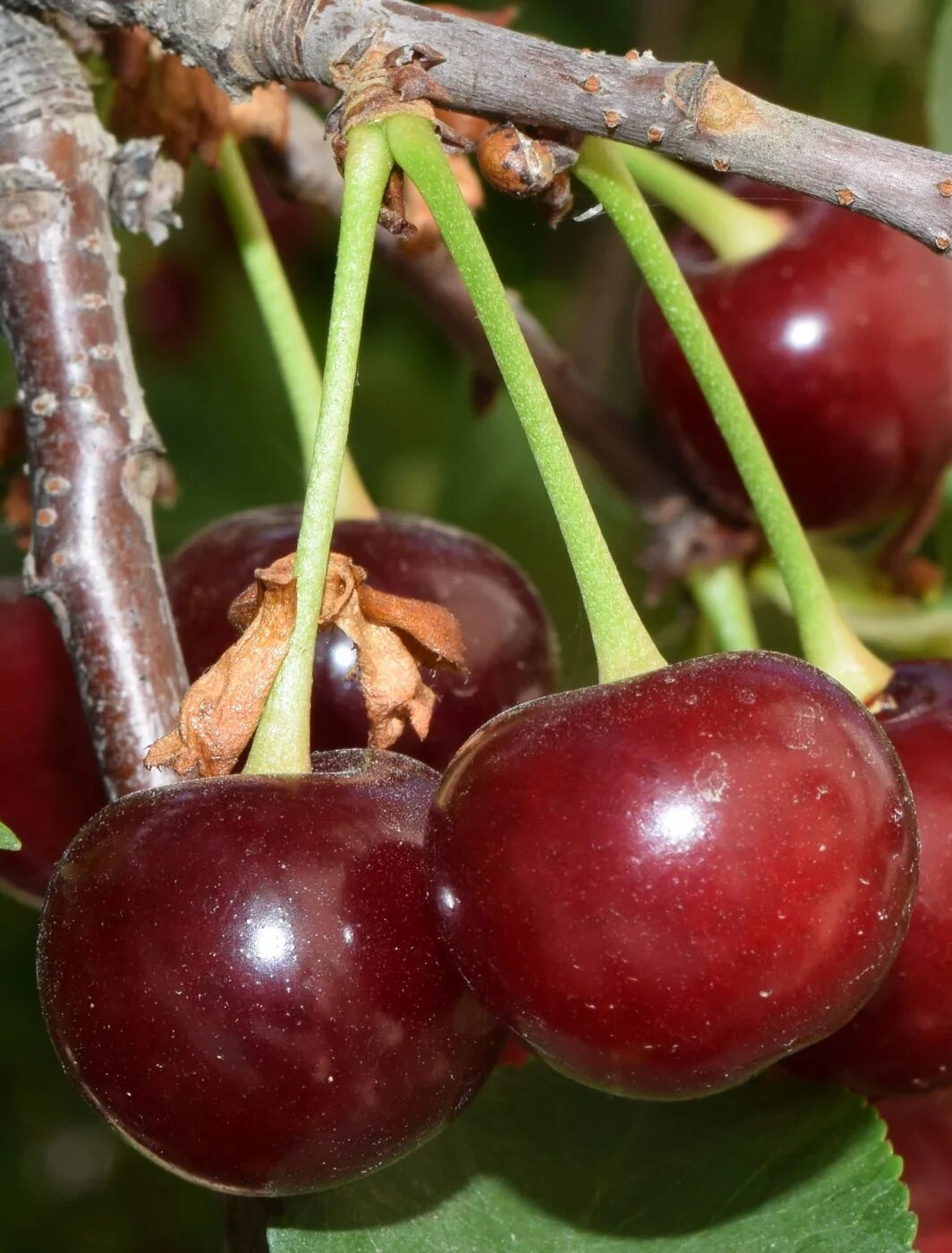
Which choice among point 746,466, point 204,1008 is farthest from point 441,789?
point 746,466

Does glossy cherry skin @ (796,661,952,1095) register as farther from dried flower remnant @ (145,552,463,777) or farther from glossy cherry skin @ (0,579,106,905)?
glossy cherry skin @ (0,579,106,905)

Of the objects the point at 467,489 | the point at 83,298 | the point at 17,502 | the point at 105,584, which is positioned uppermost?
the point at 83,298

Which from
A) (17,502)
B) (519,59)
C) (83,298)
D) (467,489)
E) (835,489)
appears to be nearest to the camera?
(519,59)

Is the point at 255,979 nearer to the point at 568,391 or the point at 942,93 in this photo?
the point at 568,391

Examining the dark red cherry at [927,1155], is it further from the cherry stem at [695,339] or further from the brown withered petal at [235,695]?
the brown withered petal at [235,695]

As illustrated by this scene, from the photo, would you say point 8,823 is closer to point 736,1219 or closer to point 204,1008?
point 204,1008

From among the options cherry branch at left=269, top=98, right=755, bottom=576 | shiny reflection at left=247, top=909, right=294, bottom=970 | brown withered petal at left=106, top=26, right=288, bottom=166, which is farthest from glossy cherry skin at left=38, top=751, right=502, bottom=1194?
cherry branch at left=269, top=98, right=755, bottom=576

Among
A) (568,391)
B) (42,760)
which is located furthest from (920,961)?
(568,391)
